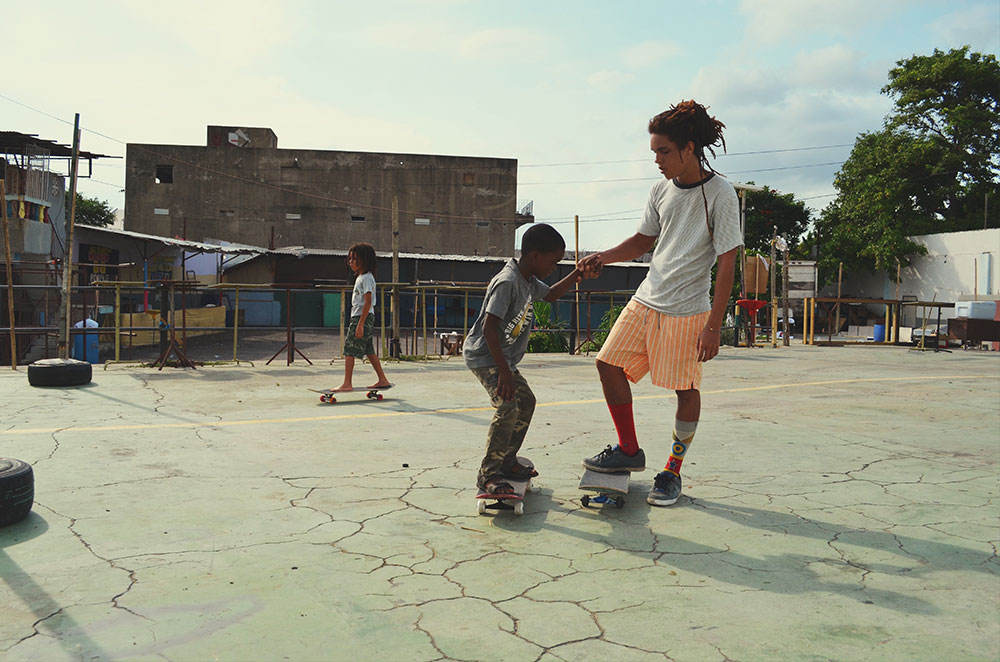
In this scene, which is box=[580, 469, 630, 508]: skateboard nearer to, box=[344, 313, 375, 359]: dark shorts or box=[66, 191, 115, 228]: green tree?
box=[344, 313, 375, 359]: dark shorts

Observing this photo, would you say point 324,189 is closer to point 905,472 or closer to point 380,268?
point 380,268

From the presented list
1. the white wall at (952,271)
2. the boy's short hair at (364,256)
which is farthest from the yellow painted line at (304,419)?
the white wall at (952,271)

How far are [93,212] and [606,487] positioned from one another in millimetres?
54390

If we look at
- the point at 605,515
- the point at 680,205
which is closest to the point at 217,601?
the point at 605,515

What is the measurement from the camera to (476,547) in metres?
2.88

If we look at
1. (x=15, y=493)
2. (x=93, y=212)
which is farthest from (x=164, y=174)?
(x=15, y=493)

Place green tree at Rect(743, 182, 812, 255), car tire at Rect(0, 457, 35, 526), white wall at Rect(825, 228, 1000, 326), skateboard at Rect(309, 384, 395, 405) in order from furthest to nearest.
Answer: green tree at Rect(743, 182, 812, 255)
white wall at Rect(825, 228, 1000, 326)
skateboard at Rect(309, 384, 395, 405)
car tire at Rect(0, 457, 35, 526)

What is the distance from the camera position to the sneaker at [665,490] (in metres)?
3.46

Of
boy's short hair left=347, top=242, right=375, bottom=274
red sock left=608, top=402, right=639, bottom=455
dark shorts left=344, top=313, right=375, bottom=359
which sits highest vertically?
boy's short hair left=347, top=242, right=375, bottom=274

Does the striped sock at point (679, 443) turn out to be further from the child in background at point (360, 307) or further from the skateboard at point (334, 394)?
the child in background at point (360, 307)

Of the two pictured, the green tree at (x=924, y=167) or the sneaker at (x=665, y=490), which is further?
the green tree at (x=924, y=167)

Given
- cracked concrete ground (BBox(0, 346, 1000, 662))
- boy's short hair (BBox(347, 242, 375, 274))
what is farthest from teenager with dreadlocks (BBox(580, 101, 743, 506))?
boy's short hair (BBox(347, 242, 375, 274))

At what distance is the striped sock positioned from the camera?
358 centimetres

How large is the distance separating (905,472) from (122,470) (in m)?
4.47
